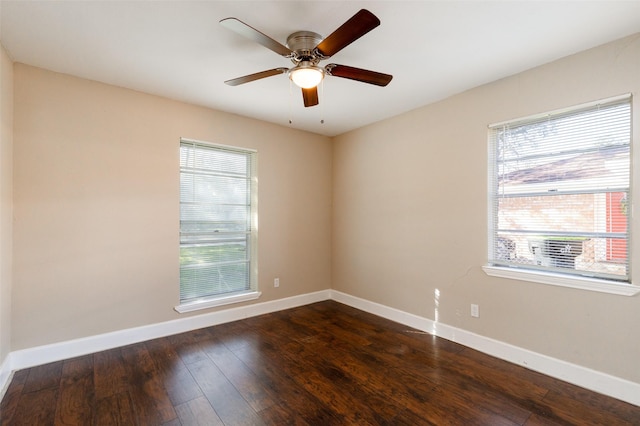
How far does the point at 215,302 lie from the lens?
348 cm

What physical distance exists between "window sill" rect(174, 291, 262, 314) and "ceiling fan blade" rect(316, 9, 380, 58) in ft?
9.57

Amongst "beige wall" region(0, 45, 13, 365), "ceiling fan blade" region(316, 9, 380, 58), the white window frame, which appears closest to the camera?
"ceiling fan blade" region(316, 9, 380, 58)

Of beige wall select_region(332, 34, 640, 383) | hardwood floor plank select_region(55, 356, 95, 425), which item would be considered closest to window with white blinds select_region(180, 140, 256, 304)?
hardwood floor plank select_region(55, 356, 95, 425)

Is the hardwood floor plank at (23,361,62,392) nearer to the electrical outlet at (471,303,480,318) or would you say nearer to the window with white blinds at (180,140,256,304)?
the window with white blinds at (180,140,256,304)

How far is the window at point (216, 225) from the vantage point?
3.40 metres

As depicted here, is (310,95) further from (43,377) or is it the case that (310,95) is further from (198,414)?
(43,377)

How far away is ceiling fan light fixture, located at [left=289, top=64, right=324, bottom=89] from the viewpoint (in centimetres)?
202

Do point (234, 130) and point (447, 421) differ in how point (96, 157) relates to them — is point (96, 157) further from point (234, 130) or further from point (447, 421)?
point (447, 421)

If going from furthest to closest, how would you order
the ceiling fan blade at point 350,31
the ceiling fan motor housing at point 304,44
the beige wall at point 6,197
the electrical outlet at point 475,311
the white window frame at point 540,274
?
the electrical outlet at point 475,311, the beige wall at point 6,197, the white window frame at point 540,274, the ceiling fan motor housing at point 304,44, the ceiling fan blade at point 350,31

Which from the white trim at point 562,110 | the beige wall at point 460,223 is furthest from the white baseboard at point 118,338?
the white trim at point 562,110

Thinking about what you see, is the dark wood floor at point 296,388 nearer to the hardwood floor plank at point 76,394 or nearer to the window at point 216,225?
the hardwood floor plank at point 76,394

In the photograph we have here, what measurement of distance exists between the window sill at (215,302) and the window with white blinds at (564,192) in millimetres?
2788

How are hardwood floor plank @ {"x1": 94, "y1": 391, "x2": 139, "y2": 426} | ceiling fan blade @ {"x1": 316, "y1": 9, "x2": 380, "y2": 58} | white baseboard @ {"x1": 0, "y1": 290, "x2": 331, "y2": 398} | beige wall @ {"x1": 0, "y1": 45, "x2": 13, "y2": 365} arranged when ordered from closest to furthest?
1. ceiling fan blade @ {"x1": 316, "y1": 9, "x2": 380, "y2": 58}
2. hardwood floor plank @ {"x1": 94, "y1": 391, "x2": 139, "y2": 426}
3. beige wall @ {"x1": 0, "y1": 45, "x2": 13, "y2": 365}
4. white baseboard @ {"x1": 0, "y1": 290, "x2": 331, "y2": 398}

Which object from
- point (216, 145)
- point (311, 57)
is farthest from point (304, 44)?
point (216, 145)
